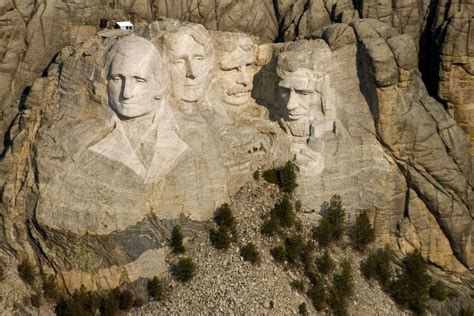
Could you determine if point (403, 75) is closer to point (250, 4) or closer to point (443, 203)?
point (443, 203)

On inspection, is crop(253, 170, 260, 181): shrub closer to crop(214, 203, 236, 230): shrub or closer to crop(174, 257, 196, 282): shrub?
crop(214, 203, 236, 230): shrub

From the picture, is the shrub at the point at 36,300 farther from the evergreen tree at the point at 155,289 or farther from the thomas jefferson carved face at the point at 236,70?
the thomas jefferson carved face at the point at 236,70

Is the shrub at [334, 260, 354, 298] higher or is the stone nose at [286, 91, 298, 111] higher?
the stone nose at [286, 91, 298, 111]

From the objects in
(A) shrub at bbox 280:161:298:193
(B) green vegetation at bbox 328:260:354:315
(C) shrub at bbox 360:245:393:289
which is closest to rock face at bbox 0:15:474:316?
(A) shrub at bbox 280:161:298:193

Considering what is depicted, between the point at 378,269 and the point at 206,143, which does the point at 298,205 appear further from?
the point at 206,143

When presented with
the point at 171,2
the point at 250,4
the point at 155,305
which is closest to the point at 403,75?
the point at 250,4

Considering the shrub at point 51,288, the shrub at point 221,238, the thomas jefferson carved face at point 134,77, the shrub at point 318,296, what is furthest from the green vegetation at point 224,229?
the shrub at point 51,288

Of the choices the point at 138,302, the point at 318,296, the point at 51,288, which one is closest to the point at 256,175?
the point at 318,296
